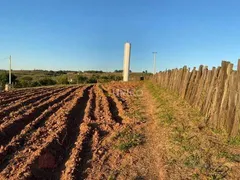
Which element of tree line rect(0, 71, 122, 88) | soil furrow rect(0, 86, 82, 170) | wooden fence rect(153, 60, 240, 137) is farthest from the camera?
tree line rect(0, 71, 122, 88)

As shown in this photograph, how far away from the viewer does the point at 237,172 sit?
5305 mm

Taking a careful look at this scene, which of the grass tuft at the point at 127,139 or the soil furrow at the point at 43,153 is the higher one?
the grass tuft at the point at 127,139

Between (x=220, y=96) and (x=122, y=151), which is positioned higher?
(x=220, y=96)

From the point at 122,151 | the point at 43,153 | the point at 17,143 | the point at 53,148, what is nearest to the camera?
the point at 43,153

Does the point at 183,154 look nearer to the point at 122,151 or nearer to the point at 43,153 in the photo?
the point at 122,151

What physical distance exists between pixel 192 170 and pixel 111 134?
3226mm

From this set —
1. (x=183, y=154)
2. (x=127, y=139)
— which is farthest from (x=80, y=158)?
(x=183, y=154)

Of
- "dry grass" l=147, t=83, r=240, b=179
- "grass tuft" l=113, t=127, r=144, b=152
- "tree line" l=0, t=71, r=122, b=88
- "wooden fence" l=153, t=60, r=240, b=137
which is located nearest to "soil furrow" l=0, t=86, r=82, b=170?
"grass tuft" l=113, t=127, r=144, b=152

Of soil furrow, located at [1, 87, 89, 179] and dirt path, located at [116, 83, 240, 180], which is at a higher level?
dirt path, located at [116, 83, 240, 180]

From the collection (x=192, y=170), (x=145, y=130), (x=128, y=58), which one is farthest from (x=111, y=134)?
(x=128, y=58)

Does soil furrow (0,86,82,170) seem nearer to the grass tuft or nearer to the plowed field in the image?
the plowed field

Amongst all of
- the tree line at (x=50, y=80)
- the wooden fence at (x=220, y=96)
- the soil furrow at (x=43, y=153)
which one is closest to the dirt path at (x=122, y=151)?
the soil furrow at (x=43, y=153)

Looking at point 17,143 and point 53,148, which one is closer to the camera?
point 53,148

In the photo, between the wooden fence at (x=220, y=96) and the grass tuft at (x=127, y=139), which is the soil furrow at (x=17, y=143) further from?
the wooden fence at (x=220, y=96)
